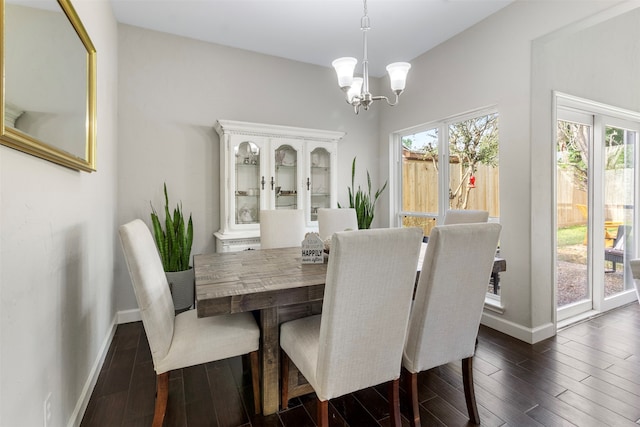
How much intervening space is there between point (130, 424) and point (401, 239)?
67.2 inches

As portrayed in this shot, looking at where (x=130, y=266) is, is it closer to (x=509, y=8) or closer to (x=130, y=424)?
(x=130, y=424)

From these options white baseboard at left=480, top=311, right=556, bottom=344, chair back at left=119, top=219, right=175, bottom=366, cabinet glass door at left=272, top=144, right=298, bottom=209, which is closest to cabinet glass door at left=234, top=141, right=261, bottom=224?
cabinet glass door at left=272, top=144, right=298, bottom=209

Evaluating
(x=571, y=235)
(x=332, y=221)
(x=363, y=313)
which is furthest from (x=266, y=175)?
(x=571, y=235)

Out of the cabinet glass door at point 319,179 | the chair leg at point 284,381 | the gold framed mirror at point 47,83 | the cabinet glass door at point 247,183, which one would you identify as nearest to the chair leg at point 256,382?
the chair leg at point 284,381

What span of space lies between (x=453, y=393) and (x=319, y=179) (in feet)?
7.98

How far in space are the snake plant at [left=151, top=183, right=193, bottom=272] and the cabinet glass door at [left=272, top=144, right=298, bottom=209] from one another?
3.15 ft

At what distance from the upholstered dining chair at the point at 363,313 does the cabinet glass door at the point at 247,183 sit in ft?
6.66

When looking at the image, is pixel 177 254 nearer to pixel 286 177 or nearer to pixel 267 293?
pixel 286 177

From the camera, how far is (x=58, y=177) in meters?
1.40

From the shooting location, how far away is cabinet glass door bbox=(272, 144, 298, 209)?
334cm

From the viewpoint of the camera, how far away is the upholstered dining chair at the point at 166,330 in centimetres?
140

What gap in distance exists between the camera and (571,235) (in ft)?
9.88

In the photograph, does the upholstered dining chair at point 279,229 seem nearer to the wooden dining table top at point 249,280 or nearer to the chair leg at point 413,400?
the wooden dining table top at point 249,280

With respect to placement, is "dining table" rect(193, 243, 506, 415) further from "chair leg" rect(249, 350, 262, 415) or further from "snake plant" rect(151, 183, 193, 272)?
"snake plant" rect(151, 183, 193, 272)
